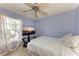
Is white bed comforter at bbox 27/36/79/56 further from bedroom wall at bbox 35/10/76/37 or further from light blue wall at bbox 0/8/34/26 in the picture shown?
light blue wall at bbox 0/8/34/26

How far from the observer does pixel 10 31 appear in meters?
1.04

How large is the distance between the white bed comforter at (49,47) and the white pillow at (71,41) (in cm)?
5

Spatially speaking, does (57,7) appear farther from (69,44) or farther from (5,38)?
(5,38)

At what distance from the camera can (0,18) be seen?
37.8 inches

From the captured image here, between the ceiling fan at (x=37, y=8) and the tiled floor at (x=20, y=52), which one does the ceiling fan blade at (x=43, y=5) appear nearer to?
the ceiling fan at (x=37, y=8)

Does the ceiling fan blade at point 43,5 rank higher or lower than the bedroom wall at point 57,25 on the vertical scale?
higher

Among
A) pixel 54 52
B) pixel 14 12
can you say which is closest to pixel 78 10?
pixel 54 52

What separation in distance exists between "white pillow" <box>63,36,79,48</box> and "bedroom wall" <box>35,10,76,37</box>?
0.22 feet

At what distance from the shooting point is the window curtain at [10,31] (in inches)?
39.0

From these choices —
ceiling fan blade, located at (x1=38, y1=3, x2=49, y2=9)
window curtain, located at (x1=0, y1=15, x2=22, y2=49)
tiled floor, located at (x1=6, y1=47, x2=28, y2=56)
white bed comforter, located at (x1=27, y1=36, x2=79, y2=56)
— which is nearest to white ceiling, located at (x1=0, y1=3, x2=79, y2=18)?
ceiling fan blade, located at (x1=38, y1=3, x2=49, y2=9)

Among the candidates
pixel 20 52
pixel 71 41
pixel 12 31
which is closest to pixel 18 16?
pixel 12 31

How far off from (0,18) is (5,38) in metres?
0.25

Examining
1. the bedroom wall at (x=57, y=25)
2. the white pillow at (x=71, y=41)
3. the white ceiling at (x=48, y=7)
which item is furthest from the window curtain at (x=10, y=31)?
the white pillow at (x=71, y=41)

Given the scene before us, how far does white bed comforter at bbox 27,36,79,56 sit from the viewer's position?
100 cm
